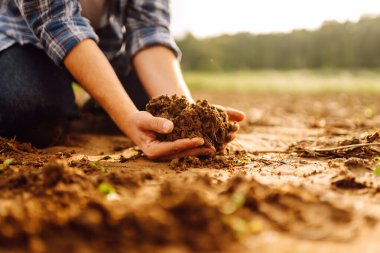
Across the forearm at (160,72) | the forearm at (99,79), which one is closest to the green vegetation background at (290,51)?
the forearm at (160,72)

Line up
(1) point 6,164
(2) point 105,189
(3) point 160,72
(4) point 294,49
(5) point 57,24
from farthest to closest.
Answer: (4) point 294,49 < (3) point 160,72 < (5) point 57,24 < (1) point 6,164 < (2) point 105,189

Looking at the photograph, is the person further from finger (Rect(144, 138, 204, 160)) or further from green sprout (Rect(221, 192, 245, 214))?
green sprout (Rect(221, 192, 245, 214))

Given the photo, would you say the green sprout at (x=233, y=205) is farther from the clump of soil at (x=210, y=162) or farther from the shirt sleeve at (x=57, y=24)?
the shirt sleeve at (x=57, y=24)

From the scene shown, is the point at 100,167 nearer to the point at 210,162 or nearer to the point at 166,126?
the point at 166,126

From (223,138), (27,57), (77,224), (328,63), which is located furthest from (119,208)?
(328,63)

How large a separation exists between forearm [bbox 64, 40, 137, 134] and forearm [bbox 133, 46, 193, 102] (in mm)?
543

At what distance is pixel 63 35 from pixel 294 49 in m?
32.8

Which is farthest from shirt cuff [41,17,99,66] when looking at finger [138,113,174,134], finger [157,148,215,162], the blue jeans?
finger [157,148,215,162]

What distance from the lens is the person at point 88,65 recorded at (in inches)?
96.3

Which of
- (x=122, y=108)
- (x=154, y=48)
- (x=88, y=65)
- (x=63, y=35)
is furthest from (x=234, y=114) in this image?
(x=63, y=35)

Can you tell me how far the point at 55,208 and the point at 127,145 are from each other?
1.62 m

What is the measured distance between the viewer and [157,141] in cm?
234

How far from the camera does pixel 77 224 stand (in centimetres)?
127

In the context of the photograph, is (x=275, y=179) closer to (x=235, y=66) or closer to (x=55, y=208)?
(x=55, y=208)
